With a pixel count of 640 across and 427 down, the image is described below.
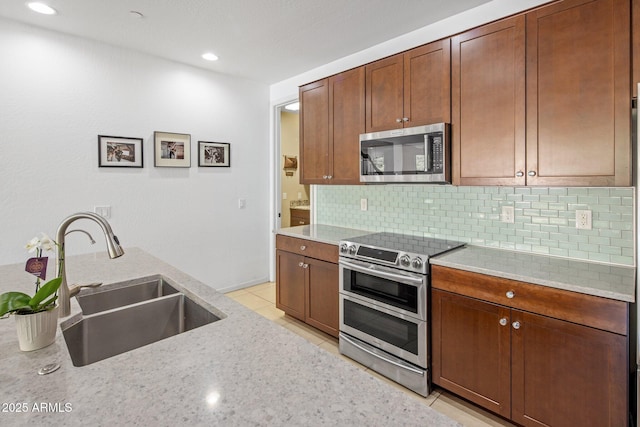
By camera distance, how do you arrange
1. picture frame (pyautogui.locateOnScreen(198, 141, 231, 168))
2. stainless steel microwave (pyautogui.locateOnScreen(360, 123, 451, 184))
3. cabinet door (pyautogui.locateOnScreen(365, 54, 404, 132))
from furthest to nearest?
picture frame (pyautogui.locateOnScreen(198, 141, 231, 168))
cabinet door (pyautogui.locateOnScreen(365, 54, 404, 132))
stainless steel microwave (pyautogui.locateOnScreen(360, 123, 451, 184))

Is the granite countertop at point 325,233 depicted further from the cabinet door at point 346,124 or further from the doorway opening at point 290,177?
the doorway opening at point 290,177

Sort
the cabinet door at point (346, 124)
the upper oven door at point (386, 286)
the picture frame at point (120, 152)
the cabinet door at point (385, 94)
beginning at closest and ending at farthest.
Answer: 1. the upper oven door at point (386, 286)
2. the cabinet door at point (385, 94)
3. the cabinet door at point (346, 124)
4. the picture frame at point (120, 152)

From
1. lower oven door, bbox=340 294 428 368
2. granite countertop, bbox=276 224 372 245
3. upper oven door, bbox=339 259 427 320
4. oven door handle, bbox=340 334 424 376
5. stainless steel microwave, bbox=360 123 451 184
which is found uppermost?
stainless steel microwave, bbox=360 123 451 184

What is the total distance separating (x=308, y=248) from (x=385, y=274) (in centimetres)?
91

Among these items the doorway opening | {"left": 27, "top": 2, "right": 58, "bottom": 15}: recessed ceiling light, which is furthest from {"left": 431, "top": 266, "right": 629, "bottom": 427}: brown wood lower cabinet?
the doorway opening

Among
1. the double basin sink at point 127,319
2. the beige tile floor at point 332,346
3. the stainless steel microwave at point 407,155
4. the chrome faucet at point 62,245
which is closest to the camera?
the chrome faucet at point 62,245

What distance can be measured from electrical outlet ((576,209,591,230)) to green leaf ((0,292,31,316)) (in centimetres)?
264

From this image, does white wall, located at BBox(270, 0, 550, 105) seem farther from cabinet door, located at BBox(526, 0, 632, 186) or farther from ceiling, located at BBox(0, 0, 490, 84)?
cabinet door, located at BBox(526, 0, 632, 186)

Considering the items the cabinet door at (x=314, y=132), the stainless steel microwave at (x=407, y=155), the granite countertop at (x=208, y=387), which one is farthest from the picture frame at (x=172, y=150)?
the granite countertop at (x=208, y=387)

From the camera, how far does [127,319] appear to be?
1.34 metres

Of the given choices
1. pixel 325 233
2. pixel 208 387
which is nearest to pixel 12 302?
pixel 208 387

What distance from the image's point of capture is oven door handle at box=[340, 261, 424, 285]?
6.86 ft

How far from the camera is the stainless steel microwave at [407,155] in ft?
7.30

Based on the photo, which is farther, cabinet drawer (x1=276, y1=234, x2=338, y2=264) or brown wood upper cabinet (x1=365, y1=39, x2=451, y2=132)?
cabinet drawer (x1=276, y1=234, x2=338, y2=264)
